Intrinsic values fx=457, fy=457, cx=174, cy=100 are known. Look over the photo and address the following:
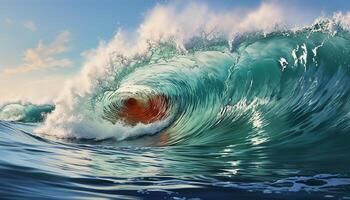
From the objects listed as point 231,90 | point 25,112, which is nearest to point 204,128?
point 231,90

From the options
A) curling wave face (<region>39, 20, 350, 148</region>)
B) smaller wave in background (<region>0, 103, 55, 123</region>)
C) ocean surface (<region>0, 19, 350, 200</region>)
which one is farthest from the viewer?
smaller wave in background (<region>0, 103, 55, 123</region>)

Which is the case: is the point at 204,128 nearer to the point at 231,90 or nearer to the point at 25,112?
the point at 231,90

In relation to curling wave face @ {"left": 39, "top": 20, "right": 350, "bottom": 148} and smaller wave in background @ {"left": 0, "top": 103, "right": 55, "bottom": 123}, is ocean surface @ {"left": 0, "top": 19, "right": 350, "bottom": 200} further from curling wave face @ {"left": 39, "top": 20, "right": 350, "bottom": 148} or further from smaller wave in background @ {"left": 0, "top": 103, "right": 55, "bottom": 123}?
smaller wave in background @ {"left": 0, "top": 103, "right": 55, "bottom": 123}

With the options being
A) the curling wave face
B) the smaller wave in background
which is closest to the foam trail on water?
the curling wave face

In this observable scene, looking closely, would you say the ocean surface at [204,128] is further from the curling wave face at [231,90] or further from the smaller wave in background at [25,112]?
the smaller wave in background at [25,112]

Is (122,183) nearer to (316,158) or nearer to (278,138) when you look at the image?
(316,158)

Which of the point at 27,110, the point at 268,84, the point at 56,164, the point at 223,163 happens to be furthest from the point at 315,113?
the point at 27,110

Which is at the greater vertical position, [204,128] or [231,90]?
[231,90]

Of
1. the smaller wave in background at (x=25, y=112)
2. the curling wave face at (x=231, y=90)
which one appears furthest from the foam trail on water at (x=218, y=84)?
the smaller wave in background at (x=25, y=112)
